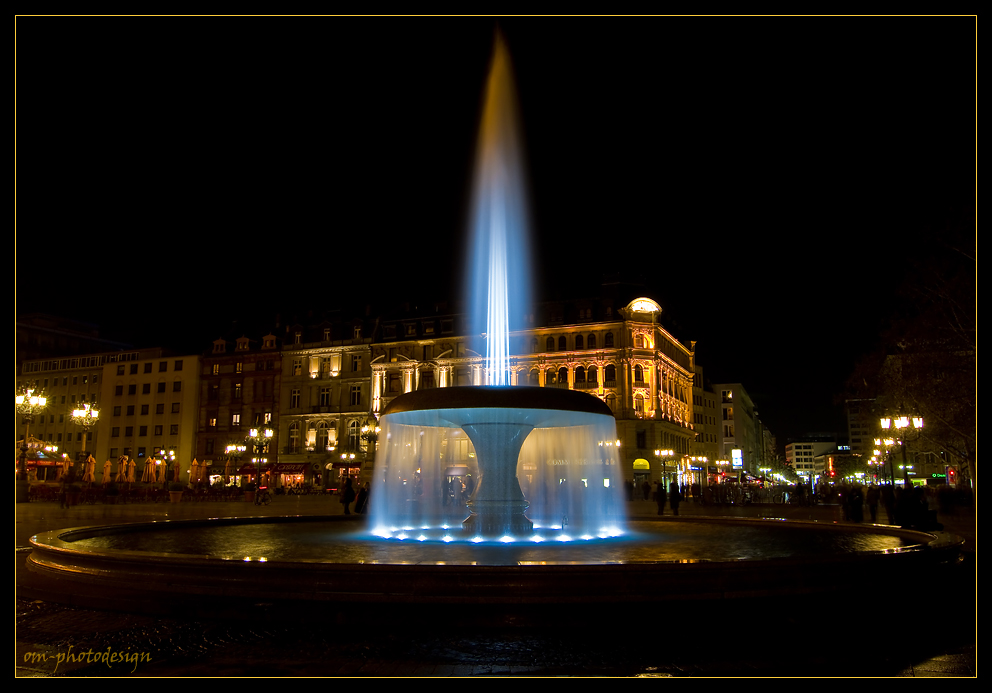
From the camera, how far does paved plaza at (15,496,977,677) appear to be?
6715 millimetres

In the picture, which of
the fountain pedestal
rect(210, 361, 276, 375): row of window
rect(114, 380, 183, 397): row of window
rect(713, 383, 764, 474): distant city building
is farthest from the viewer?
rect(713, 383, 764, 474): distant city building

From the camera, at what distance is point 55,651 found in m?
7.34

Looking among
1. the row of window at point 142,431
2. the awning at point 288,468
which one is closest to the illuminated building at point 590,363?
the awning at point 288,468

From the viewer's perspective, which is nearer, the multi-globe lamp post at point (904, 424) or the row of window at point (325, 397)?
the multi-globe lamp post at point (904, 424)

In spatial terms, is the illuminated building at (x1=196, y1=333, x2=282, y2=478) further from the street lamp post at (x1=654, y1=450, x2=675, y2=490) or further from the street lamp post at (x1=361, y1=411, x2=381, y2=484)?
the street lamp post at (x1=654, y1=450, x2=675, y2=490)

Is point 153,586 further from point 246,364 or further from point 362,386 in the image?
point 246,364

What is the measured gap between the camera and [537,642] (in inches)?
295

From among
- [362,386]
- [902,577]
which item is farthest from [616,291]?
[902,577]

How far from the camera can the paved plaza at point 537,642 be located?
671 centimetres

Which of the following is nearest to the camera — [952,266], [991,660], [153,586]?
[991,660]

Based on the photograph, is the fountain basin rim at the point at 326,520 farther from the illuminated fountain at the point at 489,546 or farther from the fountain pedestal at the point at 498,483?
the fountain pedestal at the point at 498,483

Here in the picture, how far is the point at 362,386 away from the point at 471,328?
12.0m

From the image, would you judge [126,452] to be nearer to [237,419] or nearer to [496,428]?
[237,419]

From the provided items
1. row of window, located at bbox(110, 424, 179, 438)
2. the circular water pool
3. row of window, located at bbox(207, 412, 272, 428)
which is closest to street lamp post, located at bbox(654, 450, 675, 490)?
row of window, located at bbox(207, 412, 272, 428)
